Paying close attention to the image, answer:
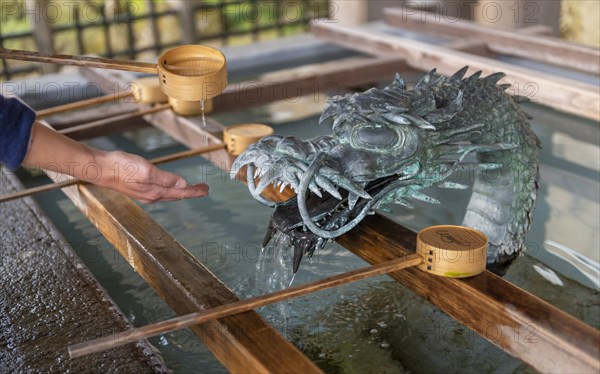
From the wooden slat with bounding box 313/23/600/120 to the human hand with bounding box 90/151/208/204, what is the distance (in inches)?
81.5

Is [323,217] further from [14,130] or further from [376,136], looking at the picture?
[14,130]

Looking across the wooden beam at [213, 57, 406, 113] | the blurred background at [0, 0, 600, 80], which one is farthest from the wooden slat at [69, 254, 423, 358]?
the blurred background at [0, 0, 600, 80]

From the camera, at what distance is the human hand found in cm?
204

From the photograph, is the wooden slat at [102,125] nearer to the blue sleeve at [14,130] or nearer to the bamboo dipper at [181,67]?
the bamboo dipper at [181,67]

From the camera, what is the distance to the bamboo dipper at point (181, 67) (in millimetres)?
2107

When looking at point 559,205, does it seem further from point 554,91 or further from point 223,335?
point 223,335

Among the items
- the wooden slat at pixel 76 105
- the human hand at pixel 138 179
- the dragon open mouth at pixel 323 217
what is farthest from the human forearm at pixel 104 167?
the wooden slat at pixel 76 105

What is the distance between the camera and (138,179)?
2082 mm

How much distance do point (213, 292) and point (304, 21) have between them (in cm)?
648

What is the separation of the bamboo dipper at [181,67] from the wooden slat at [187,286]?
1.46 feet

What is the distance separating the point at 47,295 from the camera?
230cm

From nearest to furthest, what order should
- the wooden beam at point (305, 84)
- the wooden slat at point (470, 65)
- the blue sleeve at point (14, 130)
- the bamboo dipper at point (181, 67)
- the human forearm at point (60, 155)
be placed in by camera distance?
1. the blue sleeve at point (14, 130)
2. the human forearm at point (60, 155)
3. the bamboo dipper at point (181, 67)
4. the wooden slat at point (470, 65)
5. the wooden beam at point (305, 84)

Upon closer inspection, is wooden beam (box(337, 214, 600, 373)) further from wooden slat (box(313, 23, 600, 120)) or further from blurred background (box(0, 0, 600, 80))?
blurred background (box(0, 0, 600, 80))

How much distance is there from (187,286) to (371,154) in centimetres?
62
